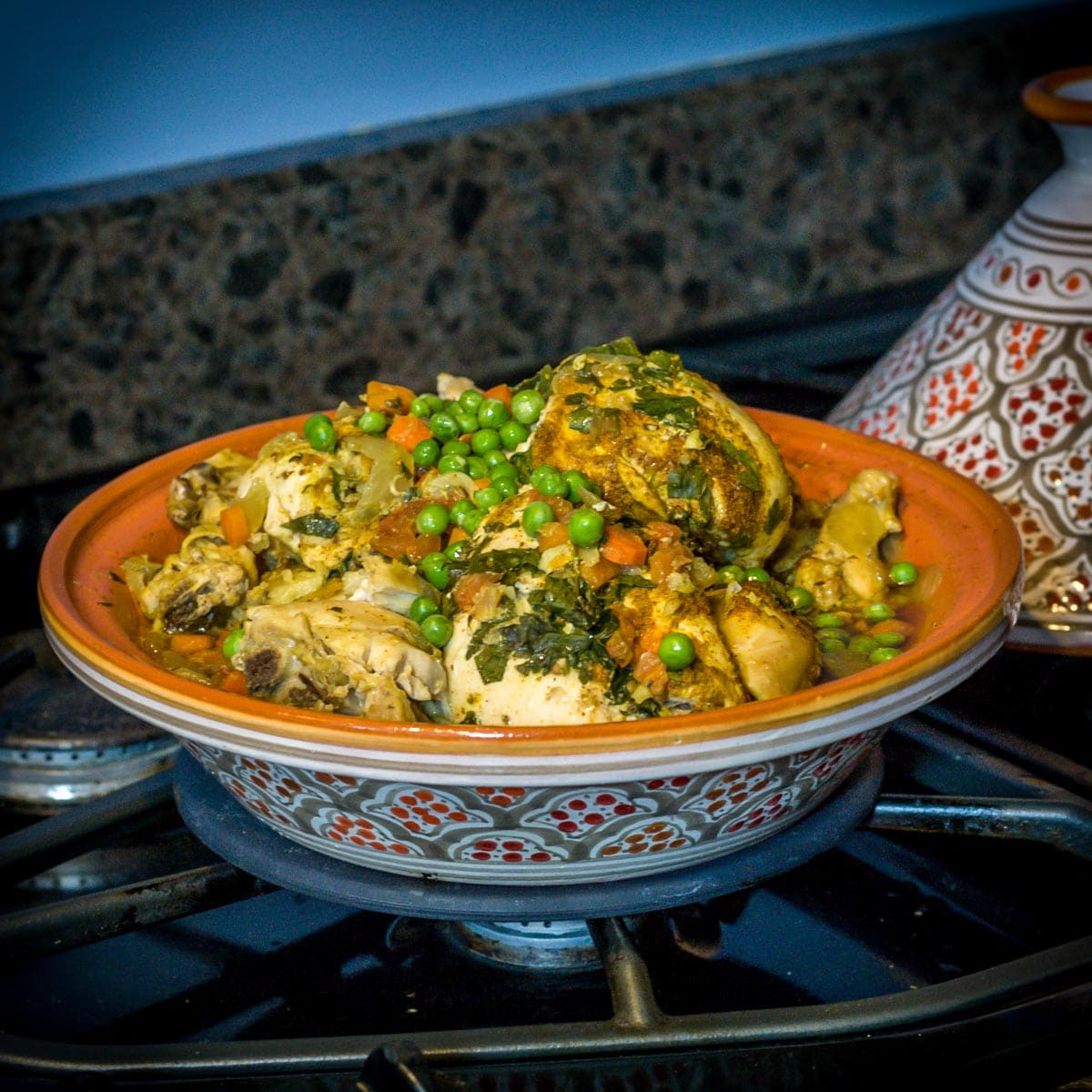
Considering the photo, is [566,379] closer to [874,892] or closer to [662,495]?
[662,495]

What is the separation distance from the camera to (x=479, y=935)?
4.01ft

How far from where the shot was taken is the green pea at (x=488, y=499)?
137cm

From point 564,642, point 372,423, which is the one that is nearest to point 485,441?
point 372,423

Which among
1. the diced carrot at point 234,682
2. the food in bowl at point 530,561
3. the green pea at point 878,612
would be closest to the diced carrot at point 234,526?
the food in bowl at point 530,561

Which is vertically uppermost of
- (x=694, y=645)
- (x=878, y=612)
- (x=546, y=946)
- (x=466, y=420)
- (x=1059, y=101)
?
(x=1059, y=101)

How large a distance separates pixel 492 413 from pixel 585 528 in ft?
1.00

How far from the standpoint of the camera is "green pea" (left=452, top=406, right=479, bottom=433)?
148cm

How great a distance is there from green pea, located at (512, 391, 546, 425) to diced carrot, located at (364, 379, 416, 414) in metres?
Result: 0.16

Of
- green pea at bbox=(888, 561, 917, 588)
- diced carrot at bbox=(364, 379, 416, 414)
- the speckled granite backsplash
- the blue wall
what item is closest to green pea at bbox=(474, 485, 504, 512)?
diced carrot at bbox=(364, 379, 416, 414)

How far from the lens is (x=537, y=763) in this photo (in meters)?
0.98

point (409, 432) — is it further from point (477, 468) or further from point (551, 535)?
point (551, 535)

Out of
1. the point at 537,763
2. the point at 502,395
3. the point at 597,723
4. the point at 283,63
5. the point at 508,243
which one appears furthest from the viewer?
the point at 508,243

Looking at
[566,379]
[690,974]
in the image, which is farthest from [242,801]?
[566,379]

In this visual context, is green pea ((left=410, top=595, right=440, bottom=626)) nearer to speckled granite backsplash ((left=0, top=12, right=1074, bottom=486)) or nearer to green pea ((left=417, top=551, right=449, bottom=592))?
green pea ((left=417, top=551, right=449, bottom=592))
